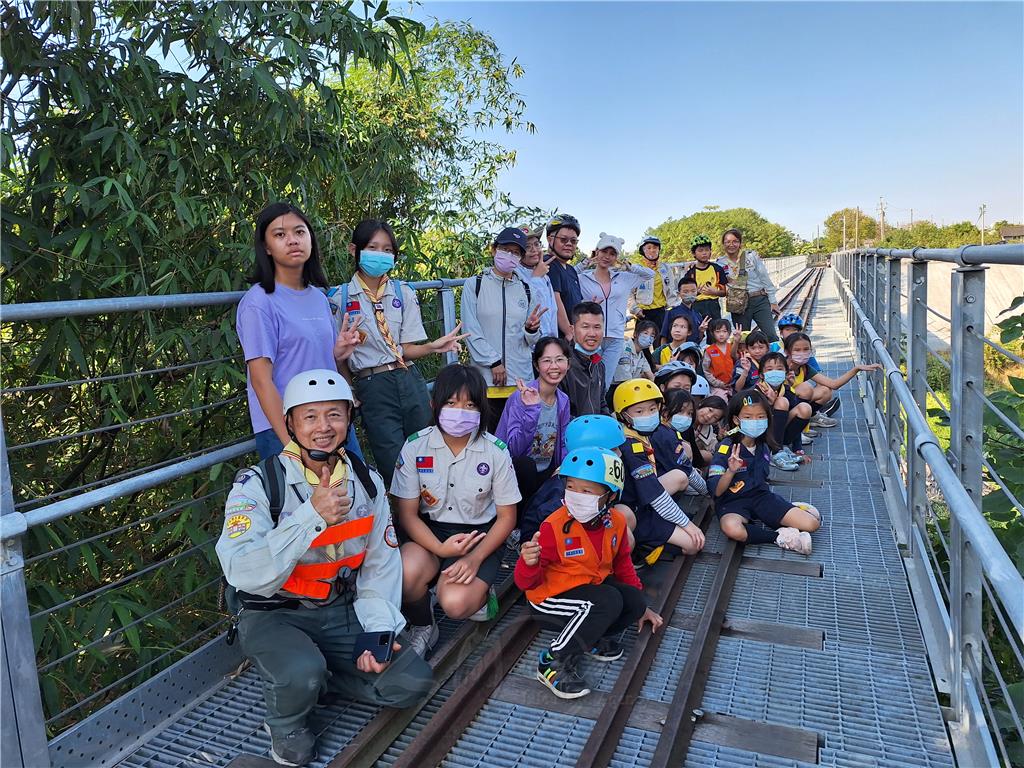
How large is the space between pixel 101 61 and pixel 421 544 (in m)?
2.95

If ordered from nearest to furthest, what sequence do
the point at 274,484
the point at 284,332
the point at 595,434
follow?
the point at 274,484
the point at 284,332
the point at 595,434

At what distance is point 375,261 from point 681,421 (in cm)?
262

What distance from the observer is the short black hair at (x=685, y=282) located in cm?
860

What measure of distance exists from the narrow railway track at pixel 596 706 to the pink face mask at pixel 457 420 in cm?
102

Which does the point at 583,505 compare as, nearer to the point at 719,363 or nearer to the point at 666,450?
the point at 666,450

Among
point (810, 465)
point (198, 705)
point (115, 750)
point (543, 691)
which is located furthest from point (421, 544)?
point (810, 465)

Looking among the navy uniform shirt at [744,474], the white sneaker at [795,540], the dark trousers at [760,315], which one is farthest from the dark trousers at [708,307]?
the white sneaker at [795,540]

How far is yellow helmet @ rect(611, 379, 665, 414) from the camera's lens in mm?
4773

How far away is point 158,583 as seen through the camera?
15.1 feet

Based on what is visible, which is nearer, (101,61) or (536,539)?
(536,539)

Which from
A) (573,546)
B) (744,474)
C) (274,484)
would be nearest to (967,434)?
(573,546)

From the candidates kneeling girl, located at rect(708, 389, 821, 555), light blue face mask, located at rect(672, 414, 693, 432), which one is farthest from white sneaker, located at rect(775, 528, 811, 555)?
light blue face mask, located at rect(672, 414, 693, 432)

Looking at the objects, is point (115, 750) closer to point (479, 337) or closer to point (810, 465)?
point (479, 337)

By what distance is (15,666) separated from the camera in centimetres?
251
